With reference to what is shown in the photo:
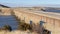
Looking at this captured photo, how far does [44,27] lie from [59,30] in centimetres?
519

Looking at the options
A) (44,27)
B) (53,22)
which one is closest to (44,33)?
(44,27)

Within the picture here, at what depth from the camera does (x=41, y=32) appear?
76.5 ft

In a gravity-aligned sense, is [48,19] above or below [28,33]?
above

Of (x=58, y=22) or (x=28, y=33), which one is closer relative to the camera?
(x=58, y=22)

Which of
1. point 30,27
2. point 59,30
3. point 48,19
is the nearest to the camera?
point 59,30

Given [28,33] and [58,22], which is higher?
[58,22]

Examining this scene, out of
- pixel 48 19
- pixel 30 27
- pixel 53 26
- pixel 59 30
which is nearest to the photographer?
pixel 59 30

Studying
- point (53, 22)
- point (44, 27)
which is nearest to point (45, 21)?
point (44, 27)

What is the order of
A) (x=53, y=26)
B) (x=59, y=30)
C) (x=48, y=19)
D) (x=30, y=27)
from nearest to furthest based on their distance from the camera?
(x=59, y=30) → (x=53, y=26) → (x=48, y=19) → (x=30, y=27)

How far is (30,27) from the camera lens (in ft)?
93.8

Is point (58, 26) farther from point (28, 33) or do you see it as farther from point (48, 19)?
point (28, 33)

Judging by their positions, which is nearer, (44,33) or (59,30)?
(59,30)

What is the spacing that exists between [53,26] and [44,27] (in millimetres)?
3335

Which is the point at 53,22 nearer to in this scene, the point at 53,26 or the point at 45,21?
the point at 53,26
